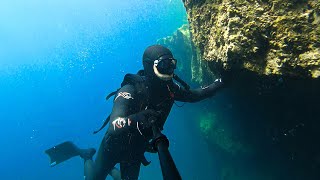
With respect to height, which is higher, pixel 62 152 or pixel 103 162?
pixel 62 152

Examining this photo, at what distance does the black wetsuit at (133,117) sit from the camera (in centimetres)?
412

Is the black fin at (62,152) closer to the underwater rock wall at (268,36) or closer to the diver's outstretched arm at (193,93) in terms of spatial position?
the diver's outstretched arm at (193,93)

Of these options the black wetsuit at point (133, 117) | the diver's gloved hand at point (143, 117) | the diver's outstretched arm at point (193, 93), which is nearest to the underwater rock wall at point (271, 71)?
the diver's outstretched arm at point (193, 93)

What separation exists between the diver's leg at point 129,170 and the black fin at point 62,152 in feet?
11.1

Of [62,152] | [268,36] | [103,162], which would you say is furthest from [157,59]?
[62,152]

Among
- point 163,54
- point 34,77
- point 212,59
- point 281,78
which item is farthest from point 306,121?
point 34,77

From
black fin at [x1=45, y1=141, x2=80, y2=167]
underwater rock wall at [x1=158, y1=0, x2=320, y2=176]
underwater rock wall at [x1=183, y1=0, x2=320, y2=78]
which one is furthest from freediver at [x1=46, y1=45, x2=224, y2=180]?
black fin at [x1=45, y1=141, x2=80, y2=167]

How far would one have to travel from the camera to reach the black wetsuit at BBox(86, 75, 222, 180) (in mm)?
4125

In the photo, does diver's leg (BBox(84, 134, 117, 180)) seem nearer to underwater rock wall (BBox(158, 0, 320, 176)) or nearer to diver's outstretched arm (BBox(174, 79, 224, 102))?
diver's outstretched arm (BBox(174, 79, 224, 102))

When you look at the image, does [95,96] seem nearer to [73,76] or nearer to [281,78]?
[73,76]

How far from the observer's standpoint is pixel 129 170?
214 inches

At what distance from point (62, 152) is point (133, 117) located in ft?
18.1

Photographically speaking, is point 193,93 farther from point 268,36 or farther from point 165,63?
point 268,36

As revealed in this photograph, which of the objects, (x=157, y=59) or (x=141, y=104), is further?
(x=141, y=104)
